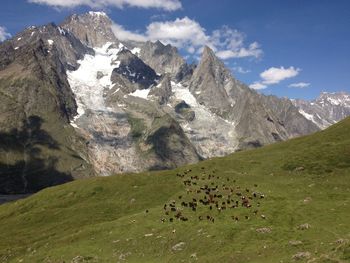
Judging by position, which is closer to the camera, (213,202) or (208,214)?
(208,214)

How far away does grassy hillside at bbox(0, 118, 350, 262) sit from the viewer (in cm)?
5653

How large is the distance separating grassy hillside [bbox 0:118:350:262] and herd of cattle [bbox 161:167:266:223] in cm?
19

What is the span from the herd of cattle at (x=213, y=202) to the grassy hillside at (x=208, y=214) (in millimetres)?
189

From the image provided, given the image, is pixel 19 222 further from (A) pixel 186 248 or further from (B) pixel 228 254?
(B) pixel 228 254

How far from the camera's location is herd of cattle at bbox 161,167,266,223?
70438mm

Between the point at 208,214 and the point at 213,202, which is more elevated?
the point at 213,202

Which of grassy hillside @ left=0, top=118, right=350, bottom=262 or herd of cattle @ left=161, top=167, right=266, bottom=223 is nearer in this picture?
grassy hillside @ left=0, top=118, right=350, bottom=262

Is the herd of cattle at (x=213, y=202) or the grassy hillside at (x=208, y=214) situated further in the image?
the herd of cattle at (x=213, y=202)

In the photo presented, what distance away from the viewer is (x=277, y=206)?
227 ft

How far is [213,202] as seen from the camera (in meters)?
76.6

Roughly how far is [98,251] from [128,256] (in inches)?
238

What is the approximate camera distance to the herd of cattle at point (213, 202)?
7044 cm

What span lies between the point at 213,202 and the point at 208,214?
226 inches

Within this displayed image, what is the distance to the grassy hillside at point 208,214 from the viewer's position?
56531 millimetres
